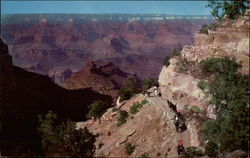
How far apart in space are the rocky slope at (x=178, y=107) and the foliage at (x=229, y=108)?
2159 mm

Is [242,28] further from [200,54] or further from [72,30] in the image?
[72,30]

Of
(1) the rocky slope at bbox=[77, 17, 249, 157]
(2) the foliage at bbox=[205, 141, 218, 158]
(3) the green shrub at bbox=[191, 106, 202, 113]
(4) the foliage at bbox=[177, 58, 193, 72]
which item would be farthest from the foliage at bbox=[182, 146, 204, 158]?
(4) the foliage at bbox=[177, 58, 193, 72]

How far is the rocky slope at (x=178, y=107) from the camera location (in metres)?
24.9

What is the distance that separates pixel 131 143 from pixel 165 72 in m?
8.04

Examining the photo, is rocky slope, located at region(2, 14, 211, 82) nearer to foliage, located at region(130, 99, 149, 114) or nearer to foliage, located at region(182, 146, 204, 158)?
foliage, located at region(130, 99, 149, 114)

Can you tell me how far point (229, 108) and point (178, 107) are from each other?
8182 millimetres

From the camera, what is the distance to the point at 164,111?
2728 centimetres

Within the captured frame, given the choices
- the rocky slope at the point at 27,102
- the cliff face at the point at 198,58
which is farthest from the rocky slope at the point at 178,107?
the rocky slope at the point at 27,102

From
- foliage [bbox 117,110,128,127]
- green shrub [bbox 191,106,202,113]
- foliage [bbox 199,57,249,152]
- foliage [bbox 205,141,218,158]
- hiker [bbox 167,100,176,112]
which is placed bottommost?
foliage [bbox 117,110,128,127]

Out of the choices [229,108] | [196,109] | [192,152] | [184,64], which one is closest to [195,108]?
[196,109]

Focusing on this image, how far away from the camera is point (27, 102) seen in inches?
1994

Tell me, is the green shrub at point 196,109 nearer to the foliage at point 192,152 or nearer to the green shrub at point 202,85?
the green shrub at point 202,85

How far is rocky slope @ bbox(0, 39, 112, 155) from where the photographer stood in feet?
133

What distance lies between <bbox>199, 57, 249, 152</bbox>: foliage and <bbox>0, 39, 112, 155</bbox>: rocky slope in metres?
21.9
